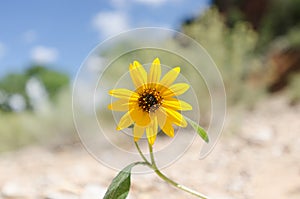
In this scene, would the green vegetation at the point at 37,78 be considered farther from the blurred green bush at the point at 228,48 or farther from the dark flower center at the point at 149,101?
the dark flower center at the point at 149,101

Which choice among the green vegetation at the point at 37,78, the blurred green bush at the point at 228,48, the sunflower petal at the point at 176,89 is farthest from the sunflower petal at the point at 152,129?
the green vegetation at the point at 37,78

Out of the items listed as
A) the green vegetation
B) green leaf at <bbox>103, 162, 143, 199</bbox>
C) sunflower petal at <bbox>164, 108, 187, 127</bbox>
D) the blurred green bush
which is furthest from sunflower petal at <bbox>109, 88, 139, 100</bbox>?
the green vegetation

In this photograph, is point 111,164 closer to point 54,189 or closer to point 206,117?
point 54,189

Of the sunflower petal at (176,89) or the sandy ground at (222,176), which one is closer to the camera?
the sunflower petal at (176,89)

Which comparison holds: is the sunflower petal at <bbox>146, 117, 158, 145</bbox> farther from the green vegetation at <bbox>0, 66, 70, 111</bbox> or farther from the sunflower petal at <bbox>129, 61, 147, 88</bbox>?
the green vegetation at <bbox>0, 66, 70, 111</bbox>

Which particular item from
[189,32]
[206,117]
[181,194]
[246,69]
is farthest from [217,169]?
[246,69]

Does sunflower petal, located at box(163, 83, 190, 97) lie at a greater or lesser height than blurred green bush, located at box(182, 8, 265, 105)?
lesser
